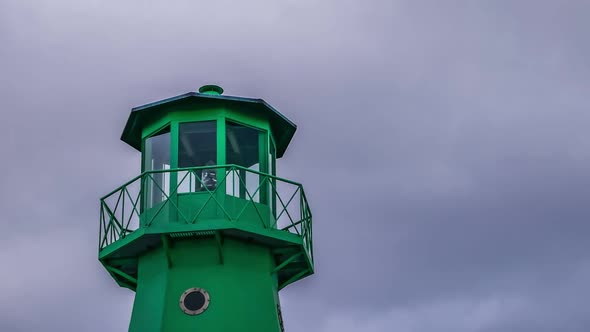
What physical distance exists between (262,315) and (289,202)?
→ 9.88ft

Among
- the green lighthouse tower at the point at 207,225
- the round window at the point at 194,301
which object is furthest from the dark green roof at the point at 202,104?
the round window at the point at 194,301

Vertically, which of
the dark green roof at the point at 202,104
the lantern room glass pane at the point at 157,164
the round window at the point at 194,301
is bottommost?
the round window at the point at 194,301

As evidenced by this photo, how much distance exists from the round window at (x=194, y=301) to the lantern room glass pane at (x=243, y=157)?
2.70 metres

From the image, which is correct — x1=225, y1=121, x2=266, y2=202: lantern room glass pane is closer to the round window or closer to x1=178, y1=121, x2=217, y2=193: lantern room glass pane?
x1=178, y1=121, x2=217, y2=193: lantern room glass pane

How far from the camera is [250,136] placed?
32.5 m

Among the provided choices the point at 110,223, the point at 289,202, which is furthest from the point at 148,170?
the point at 289,202

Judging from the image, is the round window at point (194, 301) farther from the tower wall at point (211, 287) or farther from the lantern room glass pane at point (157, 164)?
the lantern room glass pane at point (157, 164)

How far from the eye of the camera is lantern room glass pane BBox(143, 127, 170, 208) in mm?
31344

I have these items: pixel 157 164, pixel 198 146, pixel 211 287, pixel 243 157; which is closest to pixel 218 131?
pixel 198 146

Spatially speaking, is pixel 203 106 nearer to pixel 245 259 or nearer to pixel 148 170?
pixel 148 170

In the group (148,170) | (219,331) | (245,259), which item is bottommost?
(219,331)

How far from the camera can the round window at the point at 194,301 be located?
2994cm

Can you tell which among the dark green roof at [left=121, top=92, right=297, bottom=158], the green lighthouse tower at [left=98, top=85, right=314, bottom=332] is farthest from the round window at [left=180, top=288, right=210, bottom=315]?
the dark green roof at [left=121, top=92, right=297, bottom=158]

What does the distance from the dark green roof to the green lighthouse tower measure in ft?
0.09
